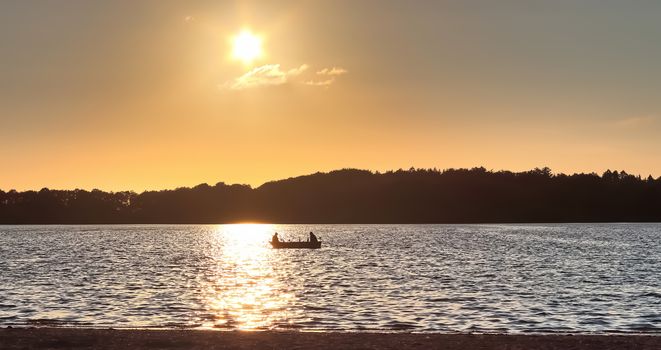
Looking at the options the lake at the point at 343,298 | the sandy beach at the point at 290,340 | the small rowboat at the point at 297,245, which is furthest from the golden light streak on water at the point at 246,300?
the small rowboat at the point at 297,245

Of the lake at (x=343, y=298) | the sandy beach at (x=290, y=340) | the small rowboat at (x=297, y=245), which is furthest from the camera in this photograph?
the small rowboat at (x=297, y=245)

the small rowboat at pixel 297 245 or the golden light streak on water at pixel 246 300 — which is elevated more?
the small rowboat at pixel 297 245

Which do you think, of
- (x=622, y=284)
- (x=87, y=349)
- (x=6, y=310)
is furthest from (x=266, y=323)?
(x=622, y=284)

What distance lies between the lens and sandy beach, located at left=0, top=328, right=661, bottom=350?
89.2ft

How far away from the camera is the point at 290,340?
2862 centimetres

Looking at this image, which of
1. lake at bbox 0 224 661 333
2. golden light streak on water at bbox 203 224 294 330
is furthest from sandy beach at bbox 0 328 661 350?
golden light streak on water at bbox 203 224 294 330

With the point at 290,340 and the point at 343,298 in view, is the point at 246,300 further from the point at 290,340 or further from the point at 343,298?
the point at 290,340

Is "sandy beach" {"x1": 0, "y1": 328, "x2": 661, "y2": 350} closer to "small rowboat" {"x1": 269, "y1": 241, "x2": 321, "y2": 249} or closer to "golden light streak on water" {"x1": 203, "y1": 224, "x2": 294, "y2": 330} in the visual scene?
"golden light streak on water" {"x1": 203, "y1": 224, "x2": 294, "y2": 330}

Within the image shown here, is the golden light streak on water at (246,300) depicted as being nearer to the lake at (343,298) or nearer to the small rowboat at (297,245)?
the lake at (343,298)

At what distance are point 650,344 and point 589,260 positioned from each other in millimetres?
80558

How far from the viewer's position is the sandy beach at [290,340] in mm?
27203

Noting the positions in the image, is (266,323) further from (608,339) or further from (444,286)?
(444,286)

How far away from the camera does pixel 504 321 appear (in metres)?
40.3

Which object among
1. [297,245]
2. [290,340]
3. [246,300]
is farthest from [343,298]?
[297,245]
